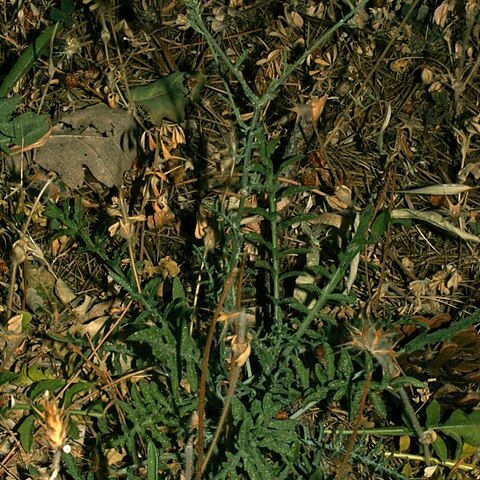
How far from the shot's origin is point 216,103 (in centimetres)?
249

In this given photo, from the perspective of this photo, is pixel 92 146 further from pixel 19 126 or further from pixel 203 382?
pixel 203 382

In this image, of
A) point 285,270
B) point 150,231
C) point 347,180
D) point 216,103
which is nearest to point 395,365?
point 285,270

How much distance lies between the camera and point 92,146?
2.46 m

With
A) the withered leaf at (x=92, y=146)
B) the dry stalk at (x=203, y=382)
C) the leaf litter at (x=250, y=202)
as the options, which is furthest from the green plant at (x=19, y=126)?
the dry stalk at (x=203, y=382)

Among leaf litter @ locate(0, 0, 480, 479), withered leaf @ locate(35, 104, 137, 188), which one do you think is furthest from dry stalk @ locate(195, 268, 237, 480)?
withered leaf @ locate(35, 104, 137, 188)

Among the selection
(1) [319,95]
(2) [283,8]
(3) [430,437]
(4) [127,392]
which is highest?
(2) [283,8]

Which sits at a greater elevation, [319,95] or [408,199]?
[319,95]

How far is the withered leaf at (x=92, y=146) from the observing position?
242cm

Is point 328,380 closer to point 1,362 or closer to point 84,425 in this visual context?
point 84,425

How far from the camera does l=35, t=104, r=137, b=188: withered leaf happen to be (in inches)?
95.3

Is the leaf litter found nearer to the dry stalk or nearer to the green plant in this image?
the green plant

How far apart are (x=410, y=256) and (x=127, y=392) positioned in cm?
95

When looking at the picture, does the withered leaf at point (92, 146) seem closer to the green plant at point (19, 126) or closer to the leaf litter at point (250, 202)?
the leaf litter at point (250, 202)

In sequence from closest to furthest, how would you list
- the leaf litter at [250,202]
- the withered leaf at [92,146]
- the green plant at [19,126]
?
the leaf litter at [250,202]
the green plant at [19,126]
the withered leaf at [92,146]
